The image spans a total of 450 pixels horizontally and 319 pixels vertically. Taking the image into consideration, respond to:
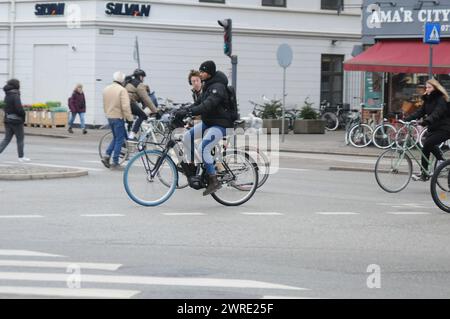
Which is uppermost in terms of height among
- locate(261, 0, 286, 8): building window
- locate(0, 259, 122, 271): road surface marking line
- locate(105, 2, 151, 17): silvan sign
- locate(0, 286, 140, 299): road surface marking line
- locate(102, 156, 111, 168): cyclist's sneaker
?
locate(261, 0, 286, 8): building window

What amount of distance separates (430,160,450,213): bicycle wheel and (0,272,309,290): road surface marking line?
18.9 feet

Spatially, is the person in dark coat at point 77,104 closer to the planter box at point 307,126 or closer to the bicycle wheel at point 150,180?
the planter box at point 307,126

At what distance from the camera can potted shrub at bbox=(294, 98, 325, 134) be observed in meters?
37.7

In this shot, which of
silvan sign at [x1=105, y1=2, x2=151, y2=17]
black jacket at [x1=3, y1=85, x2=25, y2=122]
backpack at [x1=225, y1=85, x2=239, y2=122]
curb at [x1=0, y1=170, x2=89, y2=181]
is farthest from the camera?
silvan sign at [x1=105, y1=2, x2=151, y2=17]

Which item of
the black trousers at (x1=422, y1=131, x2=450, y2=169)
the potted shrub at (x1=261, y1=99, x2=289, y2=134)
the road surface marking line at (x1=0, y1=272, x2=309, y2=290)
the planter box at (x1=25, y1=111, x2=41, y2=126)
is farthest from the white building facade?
the road surface marking line at (x1=0, y1=272, x2=309, y2=290)

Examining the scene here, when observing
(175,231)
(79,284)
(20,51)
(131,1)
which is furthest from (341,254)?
(20,51)

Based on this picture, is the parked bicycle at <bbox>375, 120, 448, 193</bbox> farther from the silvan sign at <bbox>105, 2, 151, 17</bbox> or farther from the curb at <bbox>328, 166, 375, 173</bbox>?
the silvan sign at <bbox>105, 2, 151, 17</bbox>

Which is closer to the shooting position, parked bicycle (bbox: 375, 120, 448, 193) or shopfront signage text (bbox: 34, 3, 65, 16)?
parked bicycle (bbox: 375, 120, 448, 193)

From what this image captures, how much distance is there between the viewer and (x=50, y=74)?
132 ft

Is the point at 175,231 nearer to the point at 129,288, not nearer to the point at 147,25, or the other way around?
the point at 129,288

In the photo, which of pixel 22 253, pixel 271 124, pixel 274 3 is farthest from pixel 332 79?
pixel 22 253

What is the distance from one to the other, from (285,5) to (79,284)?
→ 1411 inches

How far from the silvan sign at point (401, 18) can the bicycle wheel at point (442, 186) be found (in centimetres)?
1675

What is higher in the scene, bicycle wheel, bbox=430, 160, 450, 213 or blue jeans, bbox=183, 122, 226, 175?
blue jeans, bbox=183, 122, 226, 175
